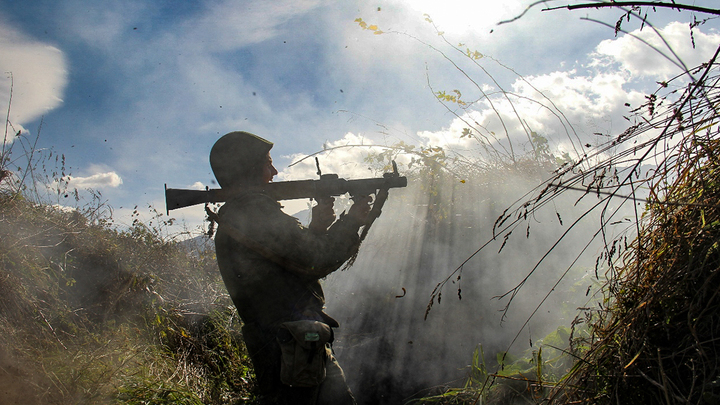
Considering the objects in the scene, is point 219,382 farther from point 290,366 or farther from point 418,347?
point 418,347

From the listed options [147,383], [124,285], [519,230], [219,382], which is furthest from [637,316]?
[124,285]

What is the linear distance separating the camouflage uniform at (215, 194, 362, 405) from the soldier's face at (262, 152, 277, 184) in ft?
1.22

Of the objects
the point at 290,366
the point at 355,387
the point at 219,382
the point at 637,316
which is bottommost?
the point at 355,387

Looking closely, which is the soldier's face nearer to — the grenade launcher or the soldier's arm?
the grenade launcher

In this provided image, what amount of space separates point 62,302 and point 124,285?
963 mm

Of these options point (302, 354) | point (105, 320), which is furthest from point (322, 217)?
point (105, 320)

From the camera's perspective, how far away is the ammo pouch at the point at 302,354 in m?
2.13

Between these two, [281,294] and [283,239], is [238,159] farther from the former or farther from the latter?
[281,294]

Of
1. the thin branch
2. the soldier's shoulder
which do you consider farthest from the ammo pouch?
the thin branch

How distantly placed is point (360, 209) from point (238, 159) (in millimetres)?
973

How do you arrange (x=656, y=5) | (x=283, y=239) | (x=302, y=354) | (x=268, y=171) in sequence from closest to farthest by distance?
1. (x=656, y=5)
2. (x=302, y=354)
3. (x=283, y=239)
4. (x=268, y=171)

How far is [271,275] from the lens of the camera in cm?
238

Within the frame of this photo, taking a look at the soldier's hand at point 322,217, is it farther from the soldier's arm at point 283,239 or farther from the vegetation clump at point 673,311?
the vegetation clump at point 673,311

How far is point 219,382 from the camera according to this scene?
142 inches
